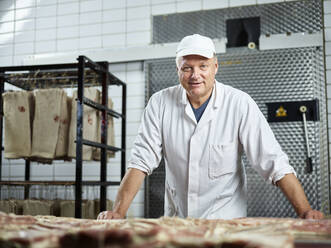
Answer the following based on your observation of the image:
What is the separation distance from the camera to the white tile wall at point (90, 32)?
16.0 feet

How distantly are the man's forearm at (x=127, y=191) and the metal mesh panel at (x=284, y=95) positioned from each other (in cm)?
223

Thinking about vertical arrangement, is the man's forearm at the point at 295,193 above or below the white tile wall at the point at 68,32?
below

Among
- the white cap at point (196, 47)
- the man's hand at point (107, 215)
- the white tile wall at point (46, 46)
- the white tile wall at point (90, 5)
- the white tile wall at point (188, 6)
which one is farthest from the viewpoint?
the white tile wall at point (46, 46)

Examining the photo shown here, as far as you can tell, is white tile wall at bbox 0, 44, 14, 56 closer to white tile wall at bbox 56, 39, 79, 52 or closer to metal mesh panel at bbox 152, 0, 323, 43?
white tile wall at bbox 56, 39, 79, 52

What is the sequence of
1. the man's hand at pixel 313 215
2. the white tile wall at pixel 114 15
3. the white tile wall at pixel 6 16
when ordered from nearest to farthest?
the man's hand at pixel 313 215 < the white tile wall at pixel 114 15 < the white tile wall at pixel 6 16

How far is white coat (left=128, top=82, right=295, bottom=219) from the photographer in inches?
95.6

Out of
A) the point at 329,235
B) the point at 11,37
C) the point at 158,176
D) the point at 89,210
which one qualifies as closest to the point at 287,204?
the point at 158,176

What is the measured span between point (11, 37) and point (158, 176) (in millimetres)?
2782

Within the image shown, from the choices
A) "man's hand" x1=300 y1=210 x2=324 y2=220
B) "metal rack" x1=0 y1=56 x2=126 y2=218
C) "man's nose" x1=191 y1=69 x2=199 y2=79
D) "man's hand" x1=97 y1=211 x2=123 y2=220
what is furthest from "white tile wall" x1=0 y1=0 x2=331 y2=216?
"man's hand" x1=300 y1=210 x2=324 y2=220

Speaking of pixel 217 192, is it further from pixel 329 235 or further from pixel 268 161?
pixel 329 235

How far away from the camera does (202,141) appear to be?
251 centimetres

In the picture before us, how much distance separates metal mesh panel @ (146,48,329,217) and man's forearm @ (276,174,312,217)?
2178 mm

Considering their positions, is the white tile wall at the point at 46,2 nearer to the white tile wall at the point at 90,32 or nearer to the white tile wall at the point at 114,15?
the white tile wall at the point at 90,32

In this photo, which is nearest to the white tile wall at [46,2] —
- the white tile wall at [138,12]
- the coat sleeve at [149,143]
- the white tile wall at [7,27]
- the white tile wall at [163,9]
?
the white tile wall at [7,27]
